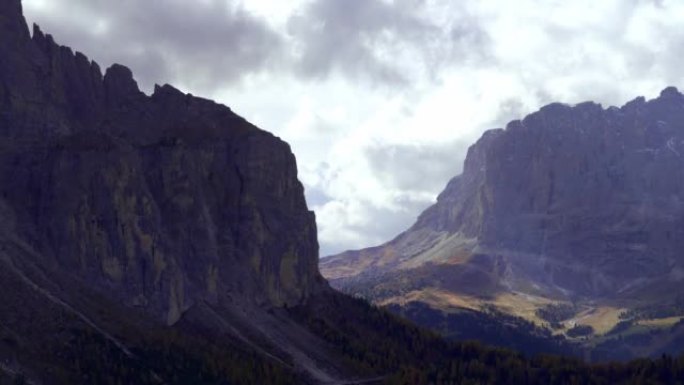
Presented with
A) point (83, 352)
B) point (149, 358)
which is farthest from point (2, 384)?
point (149, 358)

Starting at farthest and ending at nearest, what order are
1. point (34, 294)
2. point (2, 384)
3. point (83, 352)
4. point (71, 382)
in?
1. point (34, 294)
2. point (83, 352)
3. point (71, 382)
4. point (2, 384)

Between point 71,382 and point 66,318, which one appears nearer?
point 71,382

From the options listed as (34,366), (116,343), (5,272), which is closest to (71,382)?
(34,366)

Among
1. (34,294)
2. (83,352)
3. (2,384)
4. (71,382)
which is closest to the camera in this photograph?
(2,384)

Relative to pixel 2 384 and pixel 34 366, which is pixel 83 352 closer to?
pixel 34 366

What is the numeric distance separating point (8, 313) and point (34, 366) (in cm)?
1725

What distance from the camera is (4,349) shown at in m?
174

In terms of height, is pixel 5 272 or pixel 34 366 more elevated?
pixel 5 272

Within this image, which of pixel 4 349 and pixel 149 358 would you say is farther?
pixel 149 358

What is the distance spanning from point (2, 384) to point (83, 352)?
1040 inches

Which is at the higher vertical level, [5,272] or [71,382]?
[5,272]

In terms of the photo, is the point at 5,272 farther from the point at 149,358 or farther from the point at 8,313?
the point at 149,358

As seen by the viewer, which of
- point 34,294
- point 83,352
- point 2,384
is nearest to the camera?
point 2,384

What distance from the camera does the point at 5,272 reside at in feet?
648
